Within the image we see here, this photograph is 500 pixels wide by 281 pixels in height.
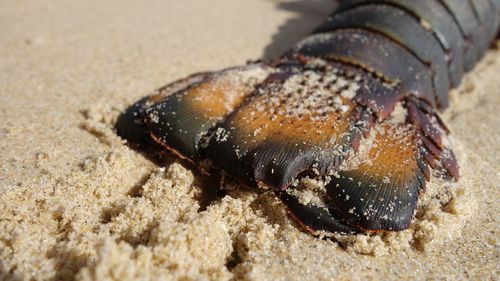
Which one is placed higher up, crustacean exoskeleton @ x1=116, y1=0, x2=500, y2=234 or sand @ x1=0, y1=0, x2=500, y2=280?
crustacean exoskeleton @ x1=116, y1=0, x2=500, y2=234

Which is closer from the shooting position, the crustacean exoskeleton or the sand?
the sand

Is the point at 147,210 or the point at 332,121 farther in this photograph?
the point at 332,121

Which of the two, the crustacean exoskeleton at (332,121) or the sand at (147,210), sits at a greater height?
the crustacean exoskeleton at (332,121)

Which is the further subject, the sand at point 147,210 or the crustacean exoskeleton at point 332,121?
the crustacean exoskeleton at point 332,121

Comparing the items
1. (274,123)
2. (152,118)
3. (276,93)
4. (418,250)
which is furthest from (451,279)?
(152,118)

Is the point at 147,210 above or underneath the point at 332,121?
underneath
